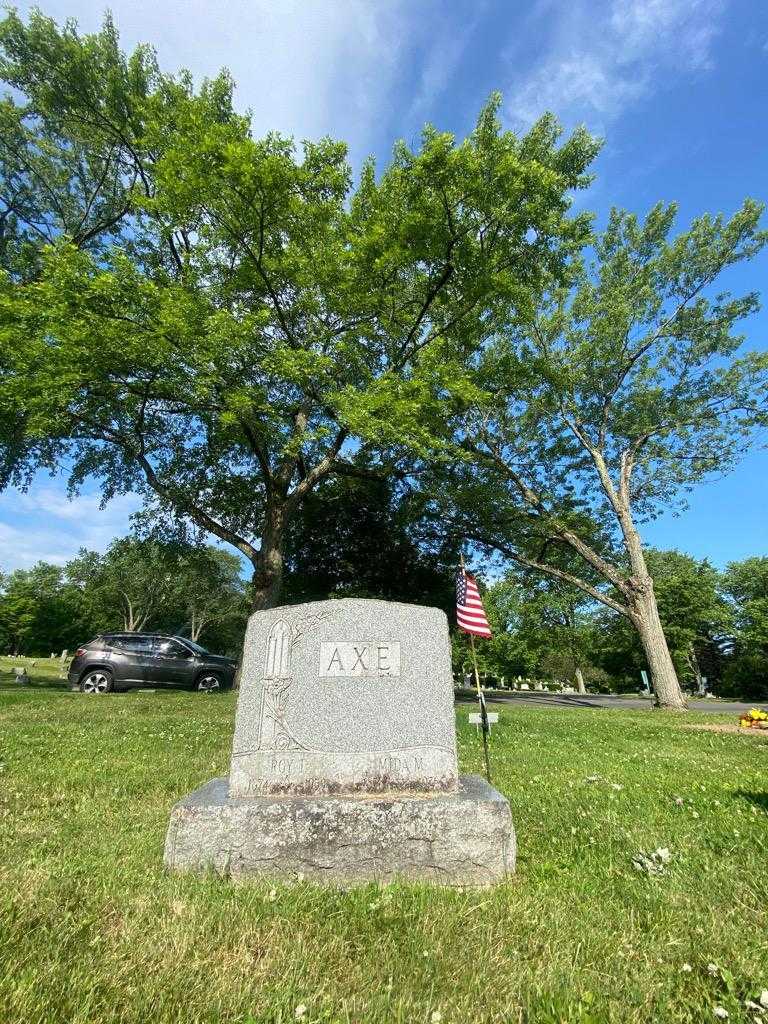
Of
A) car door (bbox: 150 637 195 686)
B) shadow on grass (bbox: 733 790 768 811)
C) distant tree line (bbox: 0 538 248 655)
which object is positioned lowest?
shadow on grass (bbox: 733 790 768 811)

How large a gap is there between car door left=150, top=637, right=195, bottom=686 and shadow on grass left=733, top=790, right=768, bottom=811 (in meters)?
17.9

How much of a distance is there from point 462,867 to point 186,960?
73.7 inches

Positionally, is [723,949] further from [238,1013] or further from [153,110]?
[153,110]

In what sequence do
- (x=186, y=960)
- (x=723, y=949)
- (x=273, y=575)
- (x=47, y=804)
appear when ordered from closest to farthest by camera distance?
(x=186, y=960) → (x=723, y=949) → (x=47, y=804) → (x=273, y=575)

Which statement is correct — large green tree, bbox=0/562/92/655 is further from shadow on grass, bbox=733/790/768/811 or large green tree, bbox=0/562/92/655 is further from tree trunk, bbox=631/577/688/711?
shadow on grass, bbox=733/790/768/811

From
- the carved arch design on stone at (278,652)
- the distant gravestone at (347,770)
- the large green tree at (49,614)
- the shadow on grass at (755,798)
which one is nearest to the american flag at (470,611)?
the distant gravestone at (347,770)

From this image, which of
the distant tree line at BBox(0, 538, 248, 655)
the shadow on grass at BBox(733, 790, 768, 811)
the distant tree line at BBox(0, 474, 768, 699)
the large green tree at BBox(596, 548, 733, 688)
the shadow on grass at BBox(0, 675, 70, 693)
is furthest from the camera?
the distant tree line at BBox(0, 538, 248, 655)

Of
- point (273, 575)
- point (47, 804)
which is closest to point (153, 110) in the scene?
point (273, 575)

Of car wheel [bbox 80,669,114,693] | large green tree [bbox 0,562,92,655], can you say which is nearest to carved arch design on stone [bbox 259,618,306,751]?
car wheel [bbox 80,669,114,693]

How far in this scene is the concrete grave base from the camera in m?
3.49

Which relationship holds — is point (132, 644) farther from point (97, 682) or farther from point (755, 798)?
point (755, 798)

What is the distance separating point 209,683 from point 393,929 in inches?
741

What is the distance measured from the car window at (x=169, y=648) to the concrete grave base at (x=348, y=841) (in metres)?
17.3

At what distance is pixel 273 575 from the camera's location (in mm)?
17109
